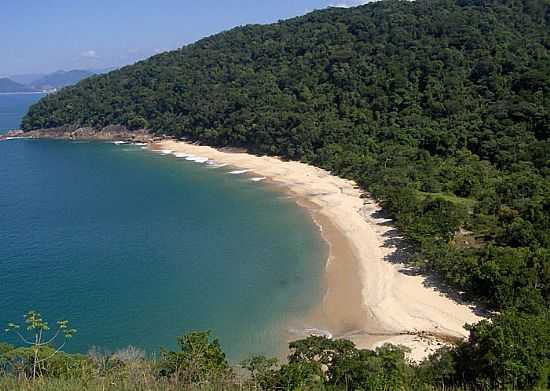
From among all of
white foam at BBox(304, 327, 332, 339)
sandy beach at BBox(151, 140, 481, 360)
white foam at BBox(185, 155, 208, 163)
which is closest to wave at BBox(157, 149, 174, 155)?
white foam at BBox(185, 155, 208, 163)

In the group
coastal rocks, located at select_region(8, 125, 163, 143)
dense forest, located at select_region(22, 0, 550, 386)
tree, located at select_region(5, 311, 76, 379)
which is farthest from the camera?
coastal rocks, located at select_region(8, 125, 163, 143)

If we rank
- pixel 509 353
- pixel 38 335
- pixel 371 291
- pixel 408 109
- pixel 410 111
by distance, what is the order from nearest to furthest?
pixel 38 335 < pixel 509 353 < pixel 371 291 < pixel 410 111 < pixel 408 109

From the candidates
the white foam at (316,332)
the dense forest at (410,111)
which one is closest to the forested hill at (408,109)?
the dense forest at (410,111)

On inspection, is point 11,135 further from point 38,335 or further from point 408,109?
point 38,335

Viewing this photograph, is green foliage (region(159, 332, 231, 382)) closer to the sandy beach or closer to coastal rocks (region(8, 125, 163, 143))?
the sandy beach

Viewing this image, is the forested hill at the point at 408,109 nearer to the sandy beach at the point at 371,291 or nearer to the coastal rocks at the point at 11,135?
the sandy beach at the point at 371,291

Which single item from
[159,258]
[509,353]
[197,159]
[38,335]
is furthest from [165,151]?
[509,353]
